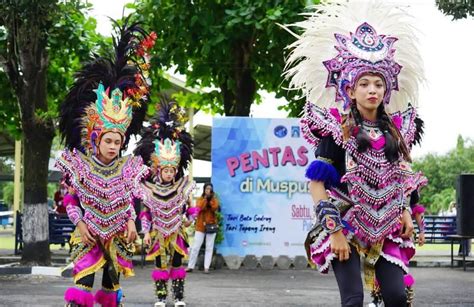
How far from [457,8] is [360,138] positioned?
7.61 m

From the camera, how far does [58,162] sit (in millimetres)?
7809

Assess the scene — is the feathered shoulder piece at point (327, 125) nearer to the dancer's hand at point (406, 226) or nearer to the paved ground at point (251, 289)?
the dancer's hand at point (406, 226)

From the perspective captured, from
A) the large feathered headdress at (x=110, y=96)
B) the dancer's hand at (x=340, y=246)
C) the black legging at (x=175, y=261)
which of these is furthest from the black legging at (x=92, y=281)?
the dancer's hand at (x=340, y=246)

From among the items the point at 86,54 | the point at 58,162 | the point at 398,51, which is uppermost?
the point at 86,54

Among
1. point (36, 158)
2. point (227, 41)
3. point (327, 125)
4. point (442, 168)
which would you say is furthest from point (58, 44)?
point (442, 168)

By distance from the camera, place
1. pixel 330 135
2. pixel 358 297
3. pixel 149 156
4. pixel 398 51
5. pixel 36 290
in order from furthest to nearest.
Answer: pixel 36 290 < pixel 149 156 < pixel 398 51 < pixel 330 135 < pixel 358 297

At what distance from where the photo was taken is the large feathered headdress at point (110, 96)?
7922mm

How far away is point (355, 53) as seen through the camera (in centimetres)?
562

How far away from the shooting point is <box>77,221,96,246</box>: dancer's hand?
756 centimetres

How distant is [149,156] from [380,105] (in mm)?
6164

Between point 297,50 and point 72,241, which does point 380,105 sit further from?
point 72,241

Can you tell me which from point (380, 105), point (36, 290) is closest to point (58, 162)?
point (380, 105)

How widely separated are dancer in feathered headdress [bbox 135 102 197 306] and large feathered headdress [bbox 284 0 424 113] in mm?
5162

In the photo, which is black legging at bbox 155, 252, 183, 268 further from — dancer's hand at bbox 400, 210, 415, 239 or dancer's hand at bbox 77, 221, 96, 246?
dancer's hand at bbox 400, 210, 415, 239
